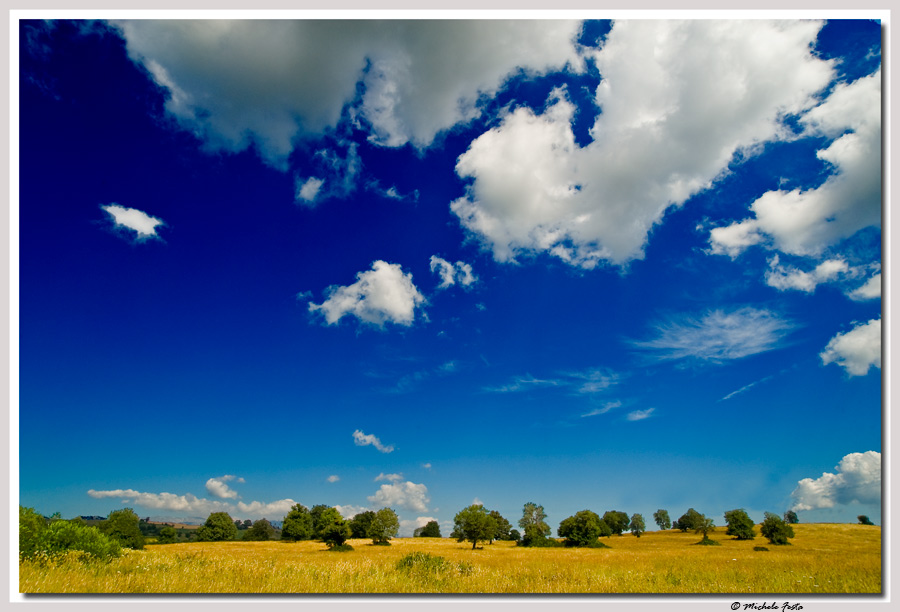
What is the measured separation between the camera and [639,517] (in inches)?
4136

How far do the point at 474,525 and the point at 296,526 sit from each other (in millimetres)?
38421

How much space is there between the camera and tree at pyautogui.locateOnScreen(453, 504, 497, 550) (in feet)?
196

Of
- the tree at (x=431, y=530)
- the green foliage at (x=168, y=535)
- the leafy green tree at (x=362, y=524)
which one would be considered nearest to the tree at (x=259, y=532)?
the green foliage at (x=168, y=535)

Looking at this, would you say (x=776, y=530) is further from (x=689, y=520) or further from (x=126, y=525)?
(x=126, y=525)

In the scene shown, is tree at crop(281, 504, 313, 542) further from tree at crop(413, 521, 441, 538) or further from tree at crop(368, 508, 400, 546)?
tree at crop(413, 521, 441, 538)

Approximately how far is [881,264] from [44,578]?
30.9 metres

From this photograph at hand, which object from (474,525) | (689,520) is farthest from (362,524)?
(689,520)

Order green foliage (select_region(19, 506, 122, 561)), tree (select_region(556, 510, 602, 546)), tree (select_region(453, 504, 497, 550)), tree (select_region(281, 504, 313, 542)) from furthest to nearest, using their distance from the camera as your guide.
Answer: tree (select_region(281, 504, 313, 542))
tree (select_region(556, 510, 602, 546))
tree (select_region(453, 504, 497, 550))
green foliage (select_region(19, 506, 122, 561))

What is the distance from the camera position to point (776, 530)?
53250mm

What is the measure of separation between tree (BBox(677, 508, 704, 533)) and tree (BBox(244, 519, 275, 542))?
96.3 meters

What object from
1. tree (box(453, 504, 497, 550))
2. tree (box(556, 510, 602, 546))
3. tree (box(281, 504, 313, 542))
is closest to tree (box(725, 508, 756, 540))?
tree (box(556, 510, 602, 546))

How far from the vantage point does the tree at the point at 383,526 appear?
200 ft

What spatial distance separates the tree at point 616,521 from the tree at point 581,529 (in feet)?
96.9

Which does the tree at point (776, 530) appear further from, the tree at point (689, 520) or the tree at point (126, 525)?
the tree at point (126, 525)
